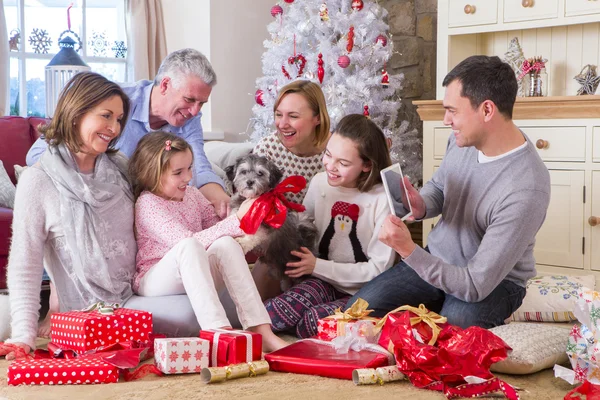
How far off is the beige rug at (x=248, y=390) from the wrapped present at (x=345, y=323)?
200 millimetres

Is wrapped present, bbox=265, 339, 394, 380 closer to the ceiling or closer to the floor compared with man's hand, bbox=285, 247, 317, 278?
closer to the floor

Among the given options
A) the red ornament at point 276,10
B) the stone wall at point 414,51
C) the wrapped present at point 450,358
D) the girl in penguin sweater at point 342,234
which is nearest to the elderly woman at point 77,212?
the girl in penguin sweater at point 342,234

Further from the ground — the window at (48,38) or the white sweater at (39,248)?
the window at (48,38)

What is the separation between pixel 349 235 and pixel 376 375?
31.3 inches

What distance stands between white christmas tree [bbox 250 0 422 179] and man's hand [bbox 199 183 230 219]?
199 centimetres

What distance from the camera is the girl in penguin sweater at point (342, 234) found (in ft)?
8.98

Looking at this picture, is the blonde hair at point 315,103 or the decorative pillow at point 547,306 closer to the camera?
the decorative pillow at point 547,306

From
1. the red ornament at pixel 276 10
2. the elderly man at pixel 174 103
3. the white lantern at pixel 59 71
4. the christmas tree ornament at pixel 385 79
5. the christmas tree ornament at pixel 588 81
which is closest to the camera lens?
the elderly man at pixel 174 103

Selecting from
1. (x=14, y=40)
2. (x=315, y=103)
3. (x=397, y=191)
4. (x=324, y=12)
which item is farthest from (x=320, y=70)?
(x=397, y=191)

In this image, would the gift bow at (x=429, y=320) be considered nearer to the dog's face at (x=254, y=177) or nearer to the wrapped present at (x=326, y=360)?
the wrapped present at (x=326, y=360)

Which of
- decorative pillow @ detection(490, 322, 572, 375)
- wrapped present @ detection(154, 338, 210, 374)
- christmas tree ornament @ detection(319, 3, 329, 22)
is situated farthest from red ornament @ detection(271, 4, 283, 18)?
wrapped present @ detection(154, 338, 210, 374)

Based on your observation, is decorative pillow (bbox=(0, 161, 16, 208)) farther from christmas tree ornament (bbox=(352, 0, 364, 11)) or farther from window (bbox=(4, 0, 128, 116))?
christmas tree ornament (bbox=(352, 0, 364, 11))

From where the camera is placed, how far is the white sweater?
7.72ft

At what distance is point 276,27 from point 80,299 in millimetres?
3199
